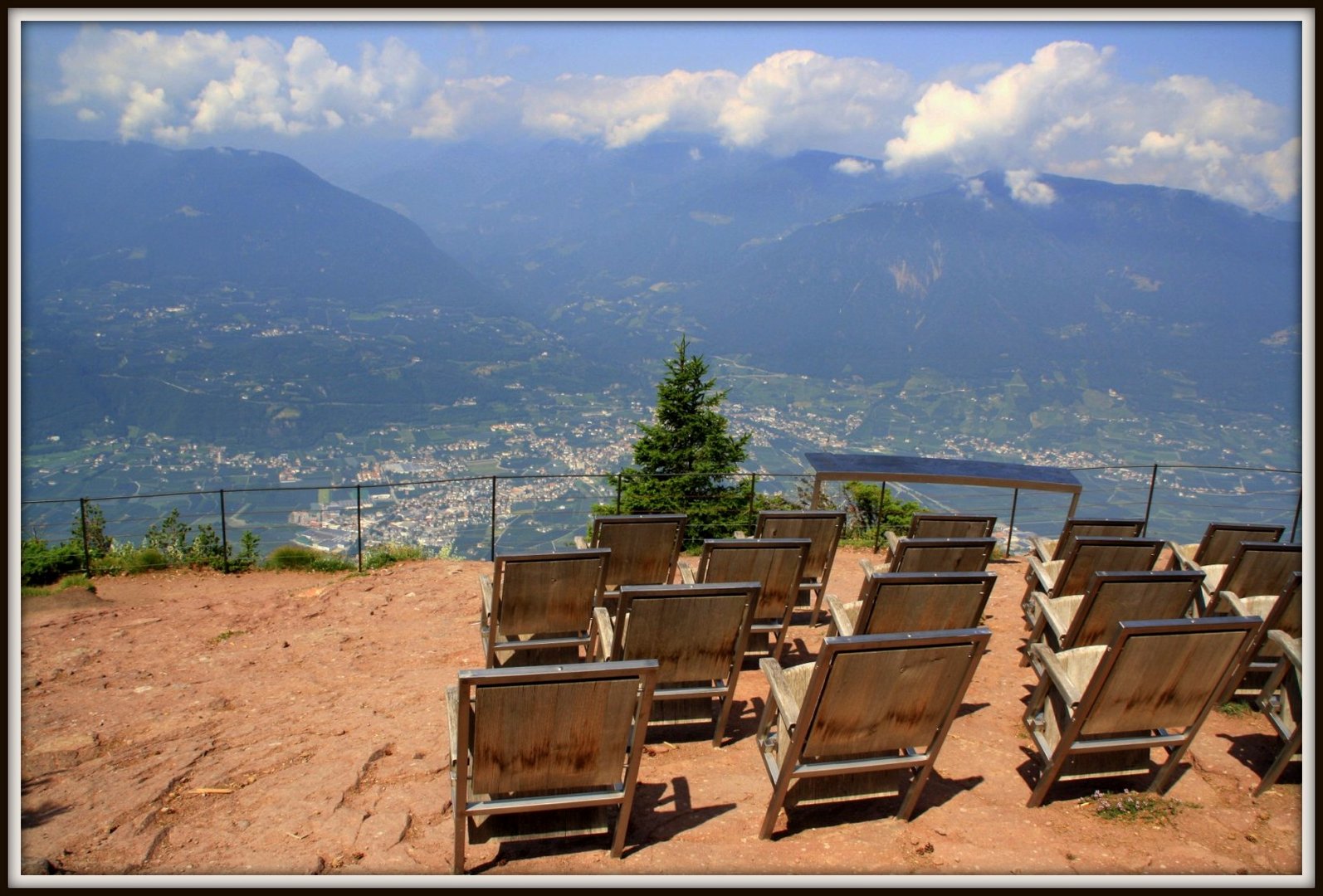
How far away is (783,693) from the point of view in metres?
3.64

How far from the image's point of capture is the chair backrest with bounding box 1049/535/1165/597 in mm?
5359

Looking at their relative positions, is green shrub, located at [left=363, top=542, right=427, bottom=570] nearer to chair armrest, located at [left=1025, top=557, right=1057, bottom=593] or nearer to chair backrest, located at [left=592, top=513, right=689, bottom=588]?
chair backrest, located at [left=592, top=513, right=689, bottom=588]

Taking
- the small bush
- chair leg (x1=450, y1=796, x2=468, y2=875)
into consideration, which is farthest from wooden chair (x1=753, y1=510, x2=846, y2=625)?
the small bush

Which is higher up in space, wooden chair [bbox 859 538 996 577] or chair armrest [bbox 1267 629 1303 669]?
chair armrest [bbox 1267 629 1303 669]

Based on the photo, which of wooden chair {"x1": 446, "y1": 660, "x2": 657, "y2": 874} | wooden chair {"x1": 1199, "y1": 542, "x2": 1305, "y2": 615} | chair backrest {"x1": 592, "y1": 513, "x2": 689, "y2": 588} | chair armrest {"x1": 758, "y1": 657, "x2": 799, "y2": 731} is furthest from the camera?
chair backrest {"x1": 592, "y1": 513, "x2": 689, "y2": 588}

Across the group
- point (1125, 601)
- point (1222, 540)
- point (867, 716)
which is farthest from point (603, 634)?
point (1222, 540)

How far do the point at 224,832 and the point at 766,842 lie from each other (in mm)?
2285

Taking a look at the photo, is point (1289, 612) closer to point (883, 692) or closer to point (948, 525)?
point (948, 525)

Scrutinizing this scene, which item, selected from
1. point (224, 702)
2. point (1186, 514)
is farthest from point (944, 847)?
point (1186, 514)

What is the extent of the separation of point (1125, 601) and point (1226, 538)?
8.26ft

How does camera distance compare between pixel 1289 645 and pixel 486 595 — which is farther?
pixel 486 595

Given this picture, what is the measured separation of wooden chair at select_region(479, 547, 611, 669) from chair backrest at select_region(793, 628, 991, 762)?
185 centimetres

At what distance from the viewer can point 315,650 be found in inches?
259

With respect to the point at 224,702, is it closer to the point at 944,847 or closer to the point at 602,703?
the point at 602,703
